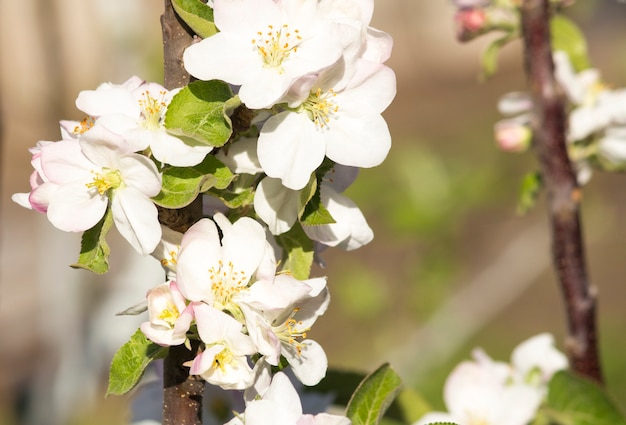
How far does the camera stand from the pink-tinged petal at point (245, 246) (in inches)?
28.9

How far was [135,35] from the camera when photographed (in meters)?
2.98

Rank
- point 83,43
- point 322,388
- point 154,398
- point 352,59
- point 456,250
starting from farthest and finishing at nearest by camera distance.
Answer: point 83,43 < point 456,250 < point 322,388 < point 154,398 < point 352,59

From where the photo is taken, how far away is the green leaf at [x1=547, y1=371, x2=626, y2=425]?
1014 mm

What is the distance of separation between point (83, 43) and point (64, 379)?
5221 millimetres

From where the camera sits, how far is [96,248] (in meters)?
0.75

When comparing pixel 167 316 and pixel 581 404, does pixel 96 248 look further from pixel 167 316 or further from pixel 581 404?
pixel 581 404

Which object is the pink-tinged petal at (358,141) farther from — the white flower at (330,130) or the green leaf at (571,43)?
the green leaf at (571,43)

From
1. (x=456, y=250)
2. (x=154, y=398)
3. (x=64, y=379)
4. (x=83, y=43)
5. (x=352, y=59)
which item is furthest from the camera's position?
(x=83, y=43)

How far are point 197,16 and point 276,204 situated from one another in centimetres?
17

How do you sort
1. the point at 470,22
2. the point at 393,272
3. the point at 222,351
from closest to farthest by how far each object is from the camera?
1. the point at 222,351
2. the point at 470,22
3. the point at 393,272

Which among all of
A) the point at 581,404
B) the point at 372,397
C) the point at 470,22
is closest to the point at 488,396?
the point at 581,404

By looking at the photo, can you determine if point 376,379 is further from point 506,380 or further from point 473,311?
point 473,311

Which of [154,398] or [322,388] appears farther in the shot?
[322,388]

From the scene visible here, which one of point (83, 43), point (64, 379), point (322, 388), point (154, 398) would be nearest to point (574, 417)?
point (322, 388)
